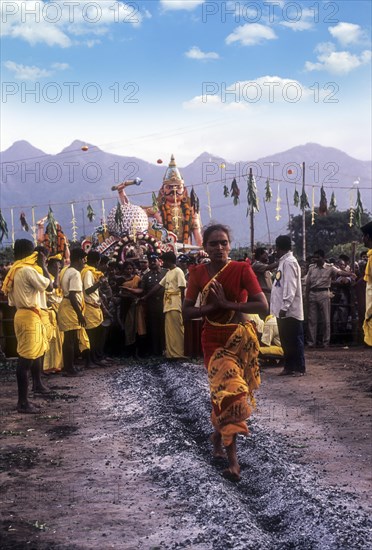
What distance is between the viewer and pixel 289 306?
10.3m

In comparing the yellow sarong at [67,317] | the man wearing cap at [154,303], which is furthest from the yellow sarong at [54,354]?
the man wearing cap at [154,303]

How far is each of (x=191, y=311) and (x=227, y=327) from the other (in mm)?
305

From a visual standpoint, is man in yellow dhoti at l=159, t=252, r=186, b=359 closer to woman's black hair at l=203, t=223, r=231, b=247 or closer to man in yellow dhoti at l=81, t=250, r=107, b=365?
man in yellow dhoti at l=81, t=250, r=107, b=365

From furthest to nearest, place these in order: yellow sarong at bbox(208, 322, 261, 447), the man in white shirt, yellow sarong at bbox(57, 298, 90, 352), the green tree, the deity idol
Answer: the green tree → the deity idol → yellow sarong at bbox(57, 298, 90, 352) → the man in white shirt → yellow sarong at bbox(208, 322, 261, 447)

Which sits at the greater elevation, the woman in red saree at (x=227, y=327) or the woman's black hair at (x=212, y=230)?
the woman's black hair at (x=212, y=230)

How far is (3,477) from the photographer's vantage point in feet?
17.9

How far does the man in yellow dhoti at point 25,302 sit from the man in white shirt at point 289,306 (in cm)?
364

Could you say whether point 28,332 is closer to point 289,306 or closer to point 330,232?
point 289,306

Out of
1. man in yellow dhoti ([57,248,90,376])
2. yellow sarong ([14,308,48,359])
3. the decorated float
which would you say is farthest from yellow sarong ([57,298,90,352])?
the decorated float

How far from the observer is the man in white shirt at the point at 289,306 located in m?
10.3

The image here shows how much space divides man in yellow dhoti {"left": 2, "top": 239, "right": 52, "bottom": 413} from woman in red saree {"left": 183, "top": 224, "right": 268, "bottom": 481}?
2820 mm

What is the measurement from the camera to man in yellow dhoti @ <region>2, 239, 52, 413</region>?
26.4 feet

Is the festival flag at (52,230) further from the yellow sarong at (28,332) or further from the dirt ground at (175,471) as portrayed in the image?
the yellow sarong at (28,332)

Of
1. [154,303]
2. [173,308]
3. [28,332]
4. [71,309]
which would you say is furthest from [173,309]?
[28,332]
